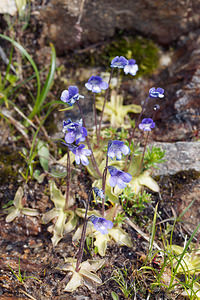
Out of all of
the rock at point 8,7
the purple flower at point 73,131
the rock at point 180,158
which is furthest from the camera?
the rock at point 8,7

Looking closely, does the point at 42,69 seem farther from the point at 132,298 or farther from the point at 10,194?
the point at 132,298

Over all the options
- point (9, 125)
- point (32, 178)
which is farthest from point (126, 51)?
point (32, 178)

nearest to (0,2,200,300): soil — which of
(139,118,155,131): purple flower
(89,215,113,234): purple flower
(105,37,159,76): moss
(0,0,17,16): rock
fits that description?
(89,215,113,234): purple flower

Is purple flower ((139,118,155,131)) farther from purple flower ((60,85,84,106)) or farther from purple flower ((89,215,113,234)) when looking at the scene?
purple flower ((89,215,113,234))

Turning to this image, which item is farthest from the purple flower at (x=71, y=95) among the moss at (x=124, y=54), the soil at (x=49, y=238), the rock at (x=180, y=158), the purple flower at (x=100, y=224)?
the moss at (x=124, y=54)

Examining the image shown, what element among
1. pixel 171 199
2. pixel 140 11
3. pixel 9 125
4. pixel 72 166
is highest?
pixel 140 11

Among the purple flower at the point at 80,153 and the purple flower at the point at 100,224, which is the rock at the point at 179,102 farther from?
the purple flower at the point at 100,224
